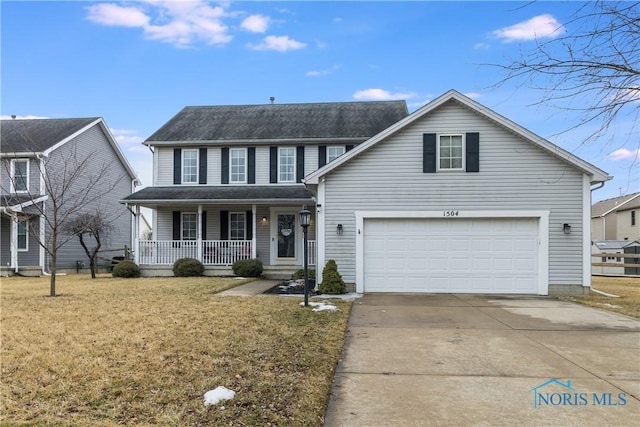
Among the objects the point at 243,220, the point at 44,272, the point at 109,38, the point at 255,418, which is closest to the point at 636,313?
the point at 255,418

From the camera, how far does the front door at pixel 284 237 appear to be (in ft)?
56.6

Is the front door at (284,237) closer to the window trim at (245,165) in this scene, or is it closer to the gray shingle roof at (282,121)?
the window trim at (245,165)

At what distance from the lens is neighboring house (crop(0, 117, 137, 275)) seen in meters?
17.8

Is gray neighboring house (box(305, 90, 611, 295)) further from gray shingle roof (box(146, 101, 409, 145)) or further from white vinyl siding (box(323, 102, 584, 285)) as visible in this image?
gray shingle roof (box(146, 101, 409, 145))

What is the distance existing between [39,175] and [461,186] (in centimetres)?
1746

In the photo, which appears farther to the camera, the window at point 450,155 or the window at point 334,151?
the window at point 334,151

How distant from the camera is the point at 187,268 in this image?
631 inches

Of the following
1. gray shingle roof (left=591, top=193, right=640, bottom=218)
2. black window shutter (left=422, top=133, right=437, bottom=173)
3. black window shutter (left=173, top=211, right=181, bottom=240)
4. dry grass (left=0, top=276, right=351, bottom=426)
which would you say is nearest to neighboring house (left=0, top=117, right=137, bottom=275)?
black window shutter (left=173, top=211, right=181, bottom=240)

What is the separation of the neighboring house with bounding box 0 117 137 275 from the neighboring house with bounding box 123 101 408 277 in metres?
2.46

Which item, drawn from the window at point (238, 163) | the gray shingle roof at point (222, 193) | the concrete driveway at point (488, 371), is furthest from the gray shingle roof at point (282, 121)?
the concrete driveway at point (488, 371)

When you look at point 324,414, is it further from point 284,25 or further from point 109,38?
point 109,38

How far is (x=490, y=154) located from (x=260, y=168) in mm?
9378

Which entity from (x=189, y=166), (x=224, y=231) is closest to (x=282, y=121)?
(x=189, y=166)

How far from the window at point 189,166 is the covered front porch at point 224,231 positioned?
62cm
